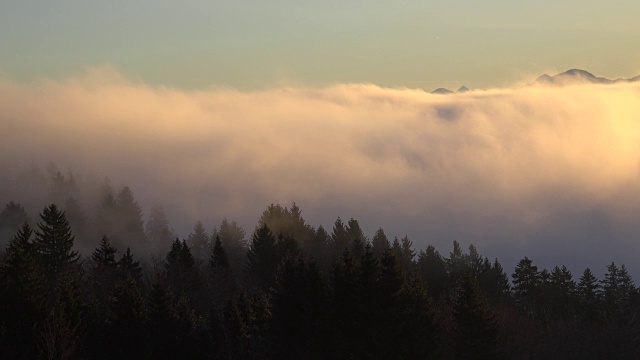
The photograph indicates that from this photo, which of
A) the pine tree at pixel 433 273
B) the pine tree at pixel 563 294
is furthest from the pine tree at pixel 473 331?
the pine tree at pixel 433 273

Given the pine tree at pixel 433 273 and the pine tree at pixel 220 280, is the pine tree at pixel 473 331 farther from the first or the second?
the pine tree at pixel 433 273

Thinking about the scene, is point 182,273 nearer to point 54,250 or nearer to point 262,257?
point 54,250

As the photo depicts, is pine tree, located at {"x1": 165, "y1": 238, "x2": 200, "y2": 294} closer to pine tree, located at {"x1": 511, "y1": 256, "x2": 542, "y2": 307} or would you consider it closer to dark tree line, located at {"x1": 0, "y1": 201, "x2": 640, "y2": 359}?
dark tree line, located at {"x1": 0, "y1": 201, "x2": 640, "y2": 359}

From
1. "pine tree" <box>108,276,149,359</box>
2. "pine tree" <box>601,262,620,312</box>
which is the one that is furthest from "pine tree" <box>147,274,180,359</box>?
"pine tree" <box>601,262,620,312</box>

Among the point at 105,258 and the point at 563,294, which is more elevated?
the point at 563,294

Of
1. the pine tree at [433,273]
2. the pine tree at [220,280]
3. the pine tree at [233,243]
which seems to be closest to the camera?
the pine tree at [220,280]

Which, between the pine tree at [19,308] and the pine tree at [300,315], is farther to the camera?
the pine tree at [300,315]

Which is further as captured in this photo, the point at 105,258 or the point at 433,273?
the point at 433,273

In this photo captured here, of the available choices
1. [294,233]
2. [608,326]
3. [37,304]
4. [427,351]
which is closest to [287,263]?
[427,351]

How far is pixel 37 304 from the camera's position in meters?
66.6

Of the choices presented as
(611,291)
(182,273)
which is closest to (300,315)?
(182,273)

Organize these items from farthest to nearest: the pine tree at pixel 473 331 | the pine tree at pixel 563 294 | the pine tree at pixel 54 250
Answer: the pine tree at pixel 563 294, the pine tree at pixel 54 250, the pine tree at pixel 473 331

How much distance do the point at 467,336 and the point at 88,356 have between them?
31818 millimetres

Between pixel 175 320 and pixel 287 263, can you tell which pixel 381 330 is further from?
pixel 175 320
